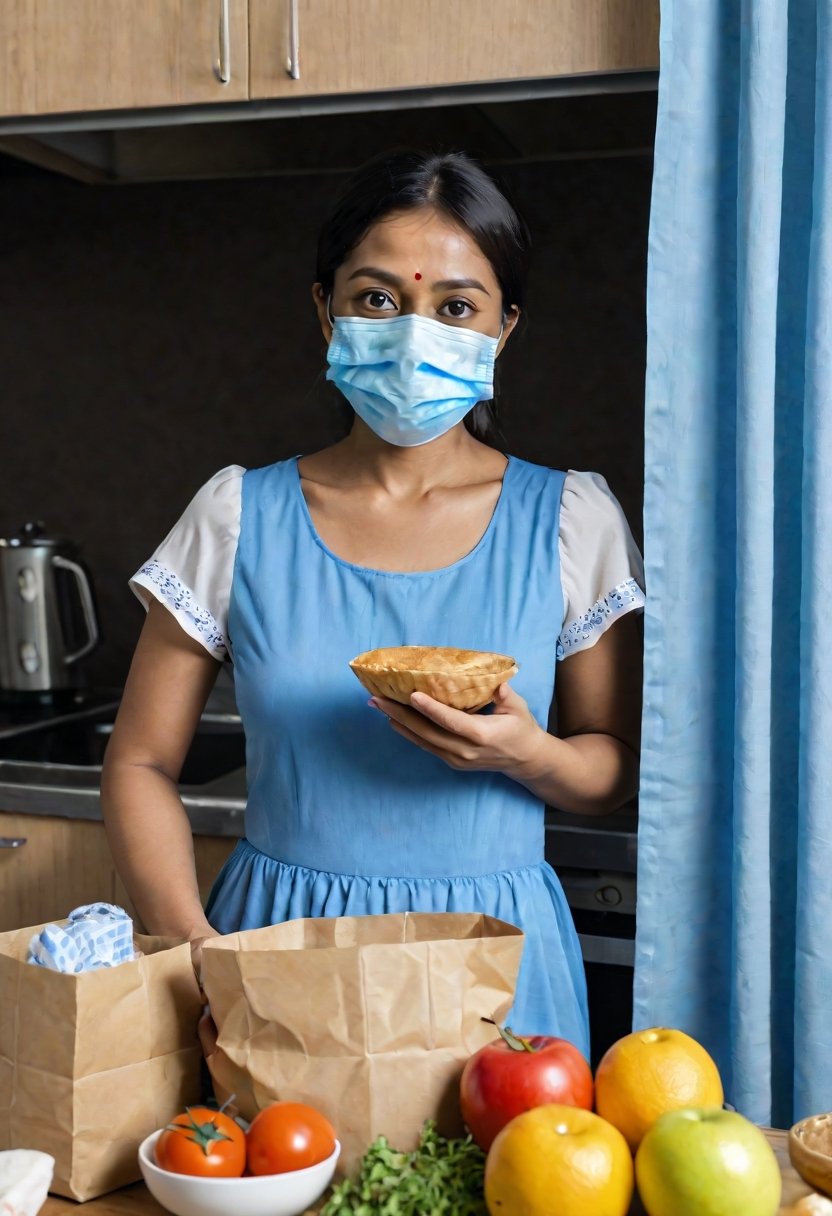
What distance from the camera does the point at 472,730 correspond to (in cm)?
109

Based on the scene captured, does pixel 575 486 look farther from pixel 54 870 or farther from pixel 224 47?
pixel 54 870

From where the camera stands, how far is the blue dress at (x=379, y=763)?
124cm

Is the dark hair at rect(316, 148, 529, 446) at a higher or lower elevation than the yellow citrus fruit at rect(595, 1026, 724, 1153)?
higher

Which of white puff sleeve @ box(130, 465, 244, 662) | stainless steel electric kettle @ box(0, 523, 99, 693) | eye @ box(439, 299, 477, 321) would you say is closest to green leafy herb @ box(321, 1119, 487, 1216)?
white puff sleeve @ box(130, 465, 244, 662)

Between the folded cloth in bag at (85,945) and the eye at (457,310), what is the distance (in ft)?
2.24

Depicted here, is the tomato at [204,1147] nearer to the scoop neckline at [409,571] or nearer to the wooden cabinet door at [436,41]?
the scoop neckline at [409,571]

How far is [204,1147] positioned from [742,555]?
74cm

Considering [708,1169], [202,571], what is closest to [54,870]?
[202,571]

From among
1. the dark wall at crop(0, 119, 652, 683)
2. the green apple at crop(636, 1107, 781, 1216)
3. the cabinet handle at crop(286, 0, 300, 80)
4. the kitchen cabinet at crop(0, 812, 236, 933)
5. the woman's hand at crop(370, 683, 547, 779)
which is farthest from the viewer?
the dark wall at crop(0, 119, 652, 683)

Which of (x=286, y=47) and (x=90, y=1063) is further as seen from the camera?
(x=286, y=47)

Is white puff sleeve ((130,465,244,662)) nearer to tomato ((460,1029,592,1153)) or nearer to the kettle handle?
tomato ((460,1029,592,1153))

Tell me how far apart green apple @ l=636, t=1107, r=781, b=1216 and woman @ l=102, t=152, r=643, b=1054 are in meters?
0.50

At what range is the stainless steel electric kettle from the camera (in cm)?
221

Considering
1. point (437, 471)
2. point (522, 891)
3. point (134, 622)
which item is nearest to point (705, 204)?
point (437, 471)
